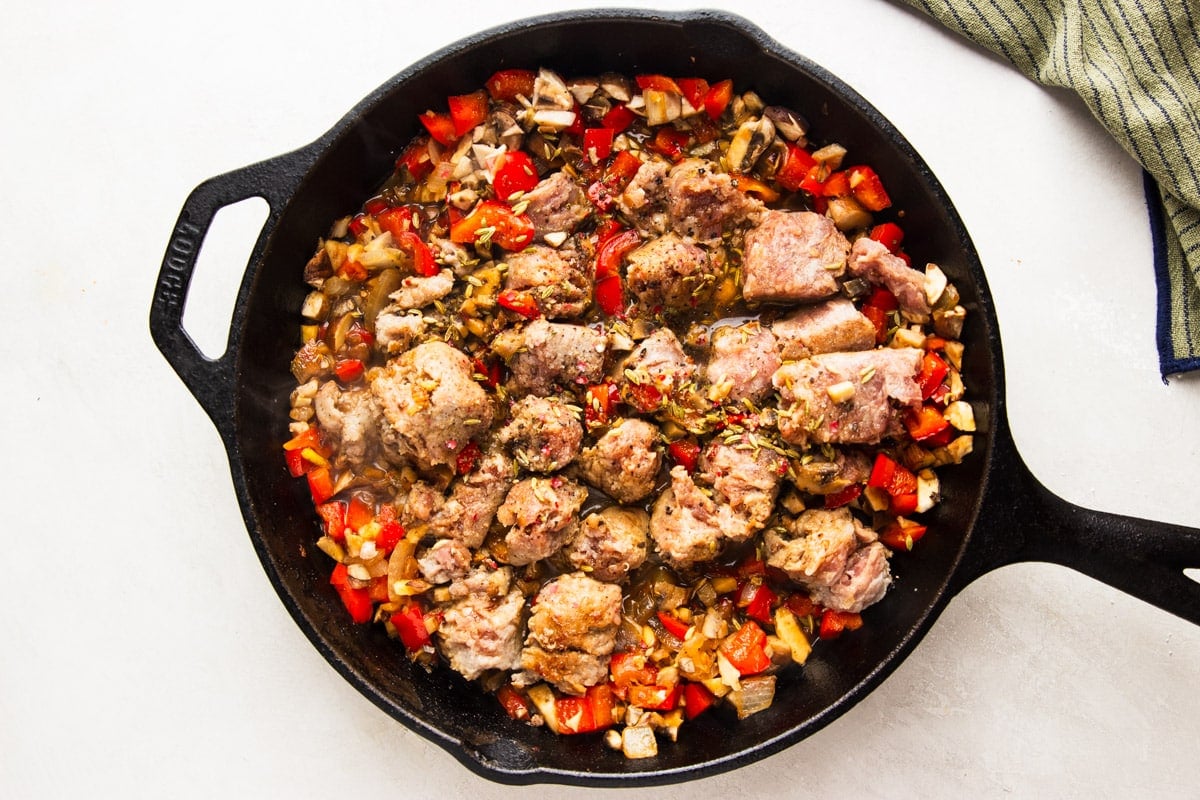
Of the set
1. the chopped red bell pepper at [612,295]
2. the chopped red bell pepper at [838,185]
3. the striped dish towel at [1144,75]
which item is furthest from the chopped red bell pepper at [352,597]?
the striped dish towel at [1144,75]

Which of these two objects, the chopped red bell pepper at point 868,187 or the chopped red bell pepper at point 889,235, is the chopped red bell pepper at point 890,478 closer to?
the chopped red bell pepper at point 889,235

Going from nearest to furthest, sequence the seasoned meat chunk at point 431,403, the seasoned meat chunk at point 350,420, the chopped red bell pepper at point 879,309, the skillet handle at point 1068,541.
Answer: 1. the skillet handle at point 1068,541
2. the seasoned meat chunk at point 431,403
3. the seasoned meat chunk at point 350,420
4. the chopped red bell pepper at point 879,309

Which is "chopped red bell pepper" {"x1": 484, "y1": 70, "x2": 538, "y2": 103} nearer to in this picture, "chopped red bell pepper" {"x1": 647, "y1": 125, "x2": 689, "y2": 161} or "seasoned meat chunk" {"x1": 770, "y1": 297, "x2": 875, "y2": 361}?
"chopped red bell pepper" {"x1": 647, "y1": 125, "x2": 689, "y2": 161}

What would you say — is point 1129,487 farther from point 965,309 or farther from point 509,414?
point 509,414

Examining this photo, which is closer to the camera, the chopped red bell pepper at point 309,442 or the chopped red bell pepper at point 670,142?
the chopped red bell pepper at point 309,442

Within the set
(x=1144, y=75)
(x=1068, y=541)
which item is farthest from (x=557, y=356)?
(x=1144, y=75)

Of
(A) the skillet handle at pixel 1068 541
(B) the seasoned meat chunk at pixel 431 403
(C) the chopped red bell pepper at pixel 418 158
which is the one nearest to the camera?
(A) the skillet handle at pixel 1068 541

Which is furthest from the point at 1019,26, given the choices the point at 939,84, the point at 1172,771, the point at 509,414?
the point at 1172,771

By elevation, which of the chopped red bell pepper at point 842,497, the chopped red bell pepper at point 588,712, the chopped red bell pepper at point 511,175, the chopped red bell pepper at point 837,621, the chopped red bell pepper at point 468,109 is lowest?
the chopped red bell pepper at point 588,712
